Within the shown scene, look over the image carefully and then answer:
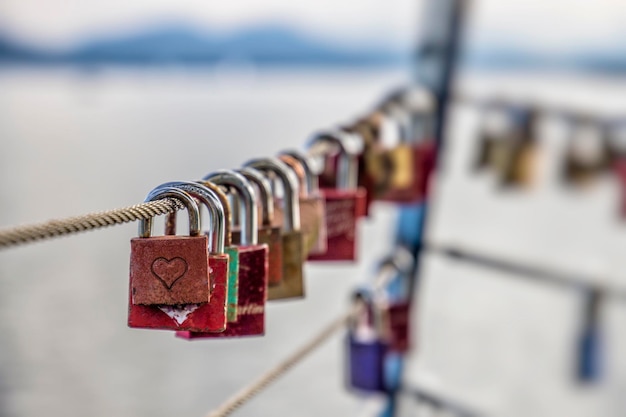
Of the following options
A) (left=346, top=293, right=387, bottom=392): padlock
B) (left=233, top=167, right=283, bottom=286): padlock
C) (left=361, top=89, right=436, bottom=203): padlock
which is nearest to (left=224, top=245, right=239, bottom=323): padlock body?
(left=233, top=167, right=283, bottom=286): padlock

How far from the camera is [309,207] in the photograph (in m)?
1.10

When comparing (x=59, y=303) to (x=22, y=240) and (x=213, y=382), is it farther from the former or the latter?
(x=22, y=240)

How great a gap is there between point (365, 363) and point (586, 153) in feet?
3.15

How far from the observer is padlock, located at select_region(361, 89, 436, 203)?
1.42 meters

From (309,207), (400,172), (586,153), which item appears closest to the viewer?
(309,207)

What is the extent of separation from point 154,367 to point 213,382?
0.67 m

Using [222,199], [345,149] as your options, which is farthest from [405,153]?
[222,199]

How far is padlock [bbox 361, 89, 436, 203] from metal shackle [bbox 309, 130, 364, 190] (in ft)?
0.14

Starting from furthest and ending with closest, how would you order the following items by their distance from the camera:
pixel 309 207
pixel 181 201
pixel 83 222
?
pixel 309 207 < pixel 181 201 < pixel 83 222

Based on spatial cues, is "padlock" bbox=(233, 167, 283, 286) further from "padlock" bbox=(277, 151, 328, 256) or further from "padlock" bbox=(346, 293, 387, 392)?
"padlock" bbox=(346, 293, 387, 392)

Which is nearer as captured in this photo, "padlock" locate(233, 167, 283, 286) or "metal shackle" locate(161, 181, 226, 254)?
"metal shackle" locate(161, 181, 226, 254)

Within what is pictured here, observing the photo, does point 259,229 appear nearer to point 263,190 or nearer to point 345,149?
point 263,190

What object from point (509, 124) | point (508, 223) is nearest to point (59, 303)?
point (508, 223)

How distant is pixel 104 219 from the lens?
68 cm
